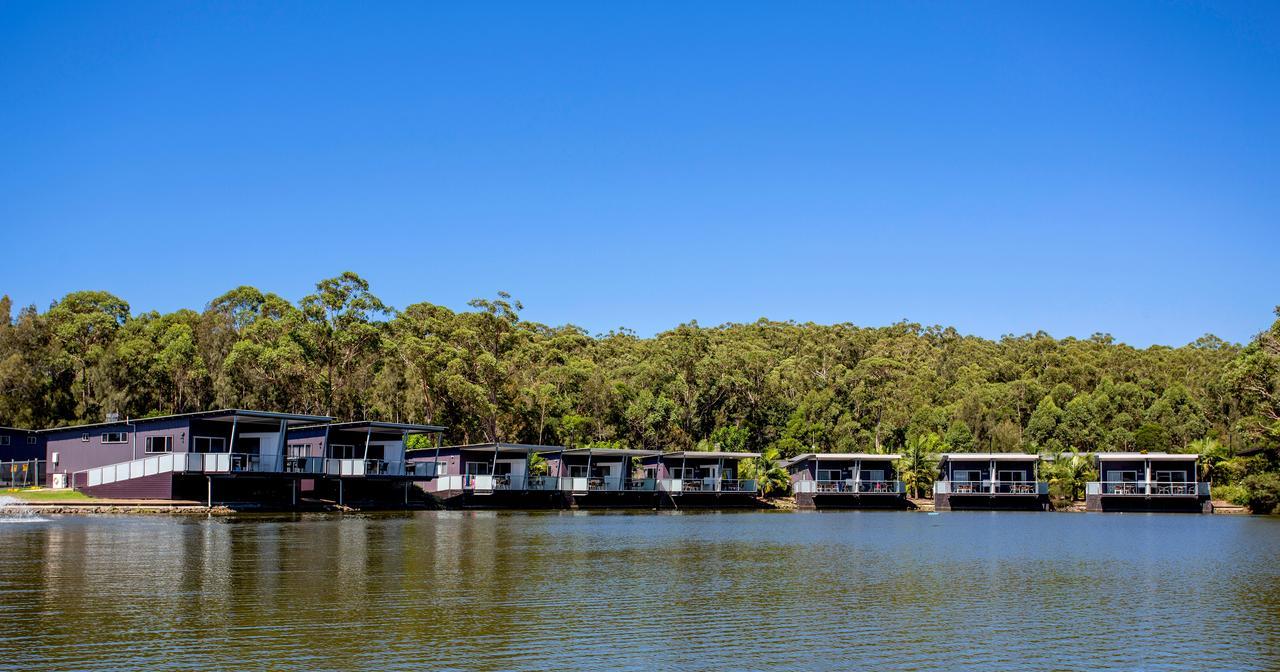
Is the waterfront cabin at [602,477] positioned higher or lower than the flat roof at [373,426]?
lower

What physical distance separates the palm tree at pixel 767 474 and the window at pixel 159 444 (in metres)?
39.4

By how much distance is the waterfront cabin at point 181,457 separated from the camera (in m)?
48.0

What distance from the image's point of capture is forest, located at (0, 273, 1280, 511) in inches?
2805

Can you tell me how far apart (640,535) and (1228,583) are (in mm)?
20697

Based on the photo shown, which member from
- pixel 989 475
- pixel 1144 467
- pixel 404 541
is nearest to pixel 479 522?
pixel 404 541

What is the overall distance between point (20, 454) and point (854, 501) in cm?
5025

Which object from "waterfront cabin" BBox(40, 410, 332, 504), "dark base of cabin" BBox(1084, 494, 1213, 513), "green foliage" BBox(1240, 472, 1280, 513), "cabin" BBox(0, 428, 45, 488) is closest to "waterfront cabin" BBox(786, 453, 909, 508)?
"dark base of cabin" BBox(1084, 494, 1213, 513)

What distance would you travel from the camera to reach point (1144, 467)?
6869cm

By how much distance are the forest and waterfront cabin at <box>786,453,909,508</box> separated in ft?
→ 9.63

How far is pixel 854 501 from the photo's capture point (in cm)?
7338

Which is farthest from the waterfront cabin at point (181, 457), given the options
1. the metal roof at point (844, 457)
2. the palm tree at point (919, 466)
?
the palm tree at point (919, 466)

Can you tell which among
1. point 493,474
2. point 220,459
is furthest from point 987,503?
point 220,459

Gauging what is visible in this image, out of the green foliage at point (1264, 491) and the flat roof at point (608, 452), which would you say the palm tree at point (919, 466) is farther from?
the green foliage at point (1264, 491)

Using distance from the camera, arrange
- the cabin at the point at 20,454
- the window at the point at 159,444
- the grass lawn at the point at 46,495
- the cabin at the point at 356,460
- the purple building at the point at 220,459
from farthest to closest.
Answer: the cabin at the point at 20,454 → the cabin at the point at 356,460 → the window at the point at 159,444 → the purple building at the point at 220,459 → the grass lawn at the point at 46,495
